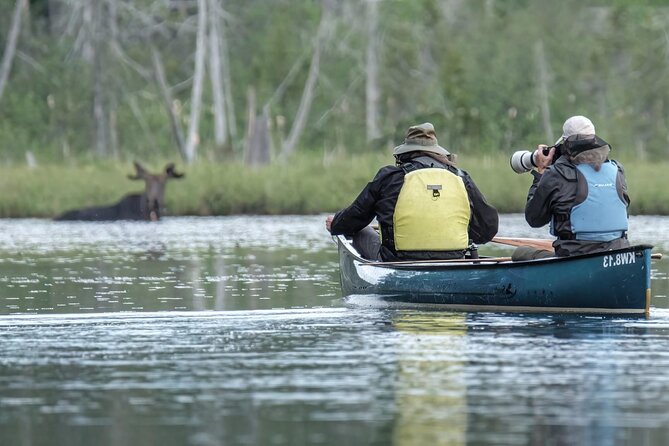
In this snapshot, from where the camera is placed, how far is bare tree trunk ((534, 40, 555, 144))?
47.0 meters

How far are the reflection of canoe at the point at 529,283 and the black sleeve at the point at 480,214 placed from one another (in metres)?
0.28

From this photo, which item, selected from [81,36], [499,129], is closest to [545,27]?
[499,129]

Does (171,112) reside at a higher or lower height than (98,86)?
lower

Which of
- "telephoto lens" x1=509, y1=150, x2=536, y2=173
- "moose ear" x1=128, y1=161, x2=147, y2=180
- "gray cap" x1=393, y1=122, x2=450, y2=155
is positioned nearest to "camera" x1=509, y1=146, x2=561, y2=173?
"telephoto lens" x1=509, y1=150, x2=536, y2=173

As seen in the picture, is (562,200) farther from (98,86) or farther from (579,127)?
(98,86)

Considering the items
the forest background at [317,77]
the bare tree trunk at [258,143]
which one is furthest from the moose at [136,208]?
the bare tree trunk at [258,143]

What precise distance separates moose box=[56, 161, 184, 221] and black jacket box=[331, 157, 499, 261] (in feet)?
63.6

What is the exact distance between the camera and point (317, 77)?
181ft

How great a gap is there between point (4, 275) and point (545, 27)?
3806 cm

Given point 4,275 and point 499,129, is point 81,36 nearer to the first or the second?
point 499,129

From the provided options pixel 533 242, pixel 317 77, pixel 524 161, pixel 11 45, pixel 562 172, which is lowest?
pixel 533 242

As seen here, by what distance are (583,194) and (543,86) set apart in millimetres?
36814

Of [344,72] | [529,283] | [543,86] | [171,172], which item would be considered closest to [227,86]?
[344,72]

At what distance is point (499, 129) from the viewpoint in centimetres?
4569
